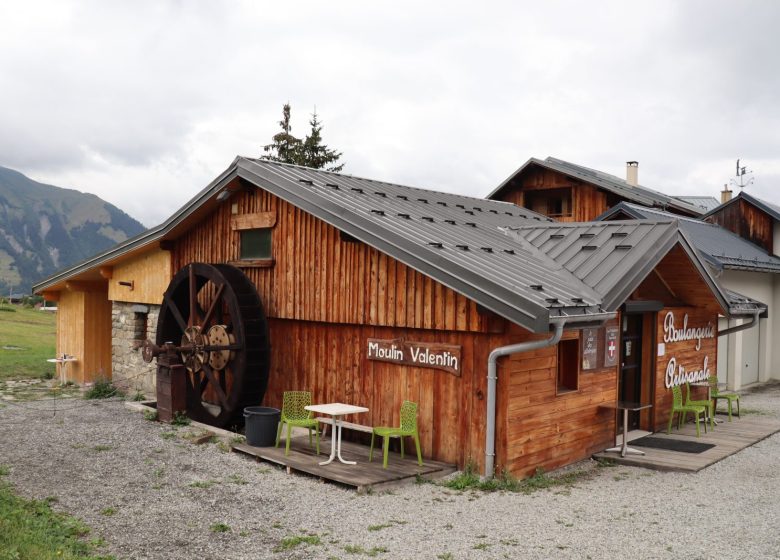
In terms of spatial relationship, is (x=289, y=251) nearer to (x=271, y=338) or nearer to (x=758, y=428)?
(x=271, y=338)

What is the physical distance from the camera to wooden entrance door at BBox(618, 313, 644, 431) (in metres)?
11.7

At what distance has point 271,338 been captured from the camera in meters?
12.1

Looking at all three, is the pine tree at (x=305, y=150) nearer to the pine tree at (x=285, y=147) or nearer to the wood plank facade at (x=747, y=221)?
the pine tree at (x=285, y=147)

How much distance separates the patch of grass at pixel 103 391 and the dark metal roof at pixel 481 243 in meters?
3.76

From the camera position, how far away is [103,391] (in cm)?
1527

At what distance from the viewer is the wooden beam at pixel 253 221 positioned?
1187cm

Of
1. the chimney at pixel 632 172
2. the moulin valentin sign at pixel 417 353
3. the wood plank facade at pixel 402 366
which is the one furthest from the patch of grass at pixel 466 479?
the chimney at pixel 632 172

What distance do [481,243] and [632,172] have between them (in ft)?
69.1

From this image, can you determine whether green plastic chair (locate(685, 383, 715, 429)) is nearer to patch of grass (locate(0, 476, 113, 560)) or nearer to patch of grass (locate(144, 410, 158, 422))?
patch of grass (locate(144, 410, 158, 422))

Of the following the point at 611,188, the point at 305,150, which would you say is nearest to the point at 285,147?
the point at 305,150

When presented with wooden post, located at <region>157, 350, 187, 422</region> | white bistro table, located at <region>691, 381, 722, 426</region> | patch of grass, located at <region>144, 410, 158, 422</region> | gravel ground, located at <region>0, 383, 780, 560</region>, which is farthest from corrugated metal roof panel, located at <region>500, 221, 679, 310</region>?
patch of grass, located at <region>144, 410, 158, 422</region>

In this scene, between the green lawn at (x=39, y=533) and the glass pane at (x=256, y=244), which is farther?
the glass pane at (x=256, y=244)

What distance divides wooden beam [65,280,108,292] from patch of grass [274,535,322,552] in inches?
493

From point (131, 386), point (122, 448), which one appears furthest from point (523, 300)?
point (131, 386)
